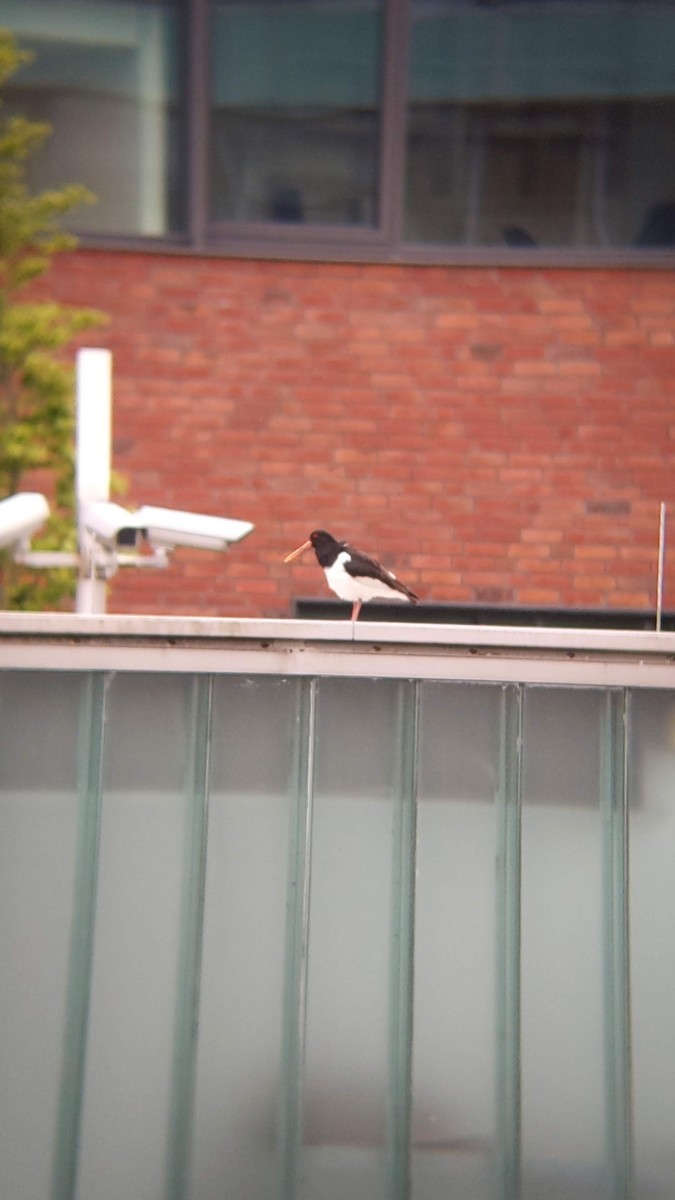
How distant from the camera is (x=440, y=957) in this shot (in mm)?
3502

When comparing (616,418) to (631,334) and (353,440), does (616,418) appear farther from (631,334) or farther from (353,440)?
(353,440)

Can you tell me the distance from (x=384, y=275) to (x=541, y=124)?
3.79 ft

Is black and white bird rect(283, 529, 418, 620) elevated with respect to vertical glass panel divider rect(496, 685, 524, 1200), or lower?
elevated

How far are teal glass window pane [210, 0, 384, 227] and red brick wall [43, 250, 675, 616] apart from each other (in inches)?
14.4

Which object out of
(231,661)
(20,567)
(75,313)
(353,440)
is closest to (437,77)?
(353,440)

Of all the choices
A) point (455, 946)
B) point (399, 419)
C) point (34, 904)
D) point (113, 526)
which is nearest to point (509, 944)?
point (455, 946)

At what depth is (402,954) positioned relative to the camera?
3500mm

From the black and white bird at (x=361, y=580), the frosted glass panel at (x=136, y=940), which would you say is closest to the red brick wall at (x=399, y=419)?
the black and white bird at (x=361, y=580)

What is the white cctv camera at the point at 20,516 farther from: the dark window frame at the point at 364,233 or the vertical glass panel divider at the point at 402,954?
the dark window frame at the point at 364,233

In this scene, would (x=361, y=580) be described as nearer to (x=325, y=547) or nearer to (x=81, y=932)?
(x=325, y=547)

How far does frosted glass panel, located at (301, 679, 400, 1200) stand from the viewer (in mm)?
3424

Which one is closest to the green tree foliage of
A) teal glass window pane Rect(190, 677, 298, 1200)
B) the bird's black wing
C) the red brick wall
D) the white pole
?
the red brick wall

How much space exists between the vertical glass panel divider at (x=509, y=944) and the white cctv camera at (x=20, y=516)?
2.05 m

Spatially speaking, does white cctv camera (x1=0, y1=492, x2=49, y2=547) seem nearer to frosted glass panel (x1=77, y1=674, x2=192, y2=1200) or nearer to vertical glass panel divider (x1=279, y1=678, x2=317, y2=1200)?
frosted glass panel (x1=77, y1=674, x2=192, y2=1200)
